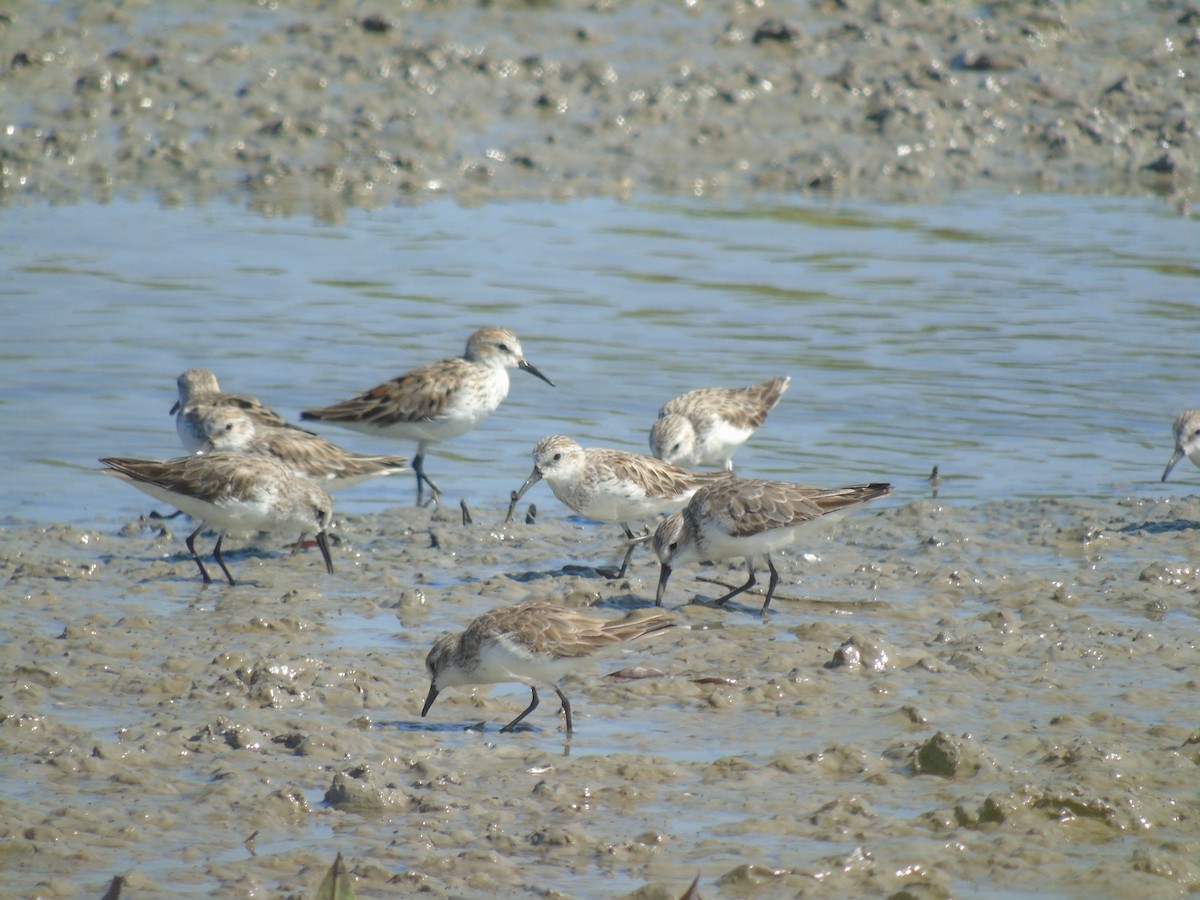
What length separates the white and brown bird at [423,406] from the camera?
41.1 feet

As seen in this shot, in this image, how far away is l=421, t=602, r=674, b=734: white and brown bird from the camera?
23.8ft

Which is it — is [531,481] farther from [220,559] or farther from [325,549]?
[220,559]

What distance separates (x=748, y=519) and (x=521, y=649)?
7.13ft

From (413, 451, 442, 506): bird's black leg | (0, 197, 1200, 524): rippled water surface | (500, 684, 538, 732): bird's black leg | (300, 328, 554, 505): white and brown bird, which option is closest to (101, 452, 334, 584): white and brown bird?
(0, 197, 1200, 524): rippled water surface

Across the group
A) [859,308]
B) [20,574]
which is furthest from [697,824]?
[859,308]

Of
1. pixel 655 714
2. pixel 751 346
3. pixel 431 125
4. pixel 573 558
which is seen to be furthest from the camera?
pixel 431 125

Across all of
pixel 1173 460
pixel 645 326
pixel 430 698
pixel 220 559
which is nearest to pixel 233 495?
pixel 220 559

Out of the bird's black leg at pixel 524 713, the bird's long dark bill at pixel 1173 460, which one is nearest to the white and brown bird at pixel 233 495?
the bird's black leg at pixel 524 713

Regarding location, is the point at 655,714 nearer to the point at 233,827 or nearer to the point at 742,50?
the point at 233,827

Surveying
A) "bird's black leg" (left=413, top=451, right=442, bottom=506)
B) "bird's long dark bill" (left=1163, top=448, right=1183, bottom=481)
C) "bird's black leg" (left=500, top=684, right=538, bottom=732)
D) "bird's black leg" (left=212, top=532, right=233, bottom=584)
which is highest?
"bird's long dark bill" (left=1163, top=448, right=1183, bottom=481)

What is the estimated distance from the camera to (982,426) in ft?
43.3

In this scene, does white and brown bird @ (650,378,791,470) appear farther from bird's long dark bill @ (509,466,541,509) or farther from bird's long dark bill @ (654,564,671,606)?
bird's long dark bill @ (654,564,671,606)

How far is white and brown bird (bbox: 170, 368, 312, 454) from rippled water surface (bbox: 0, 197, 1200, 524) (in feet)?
1.66

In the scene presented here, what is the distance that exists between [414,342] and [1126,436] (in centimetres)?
647
